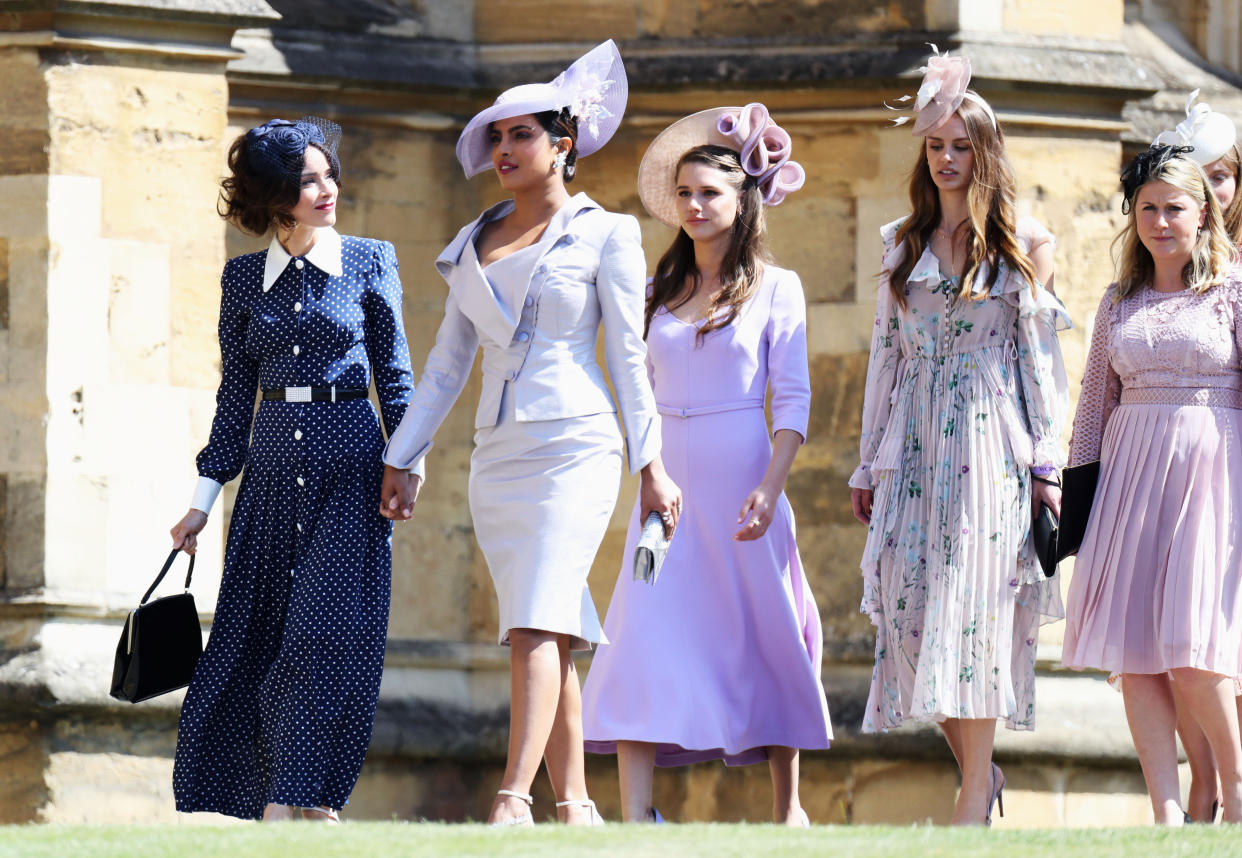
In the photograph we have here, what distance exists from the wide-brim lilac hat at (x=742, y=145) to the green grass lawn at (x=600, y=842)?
2162mm

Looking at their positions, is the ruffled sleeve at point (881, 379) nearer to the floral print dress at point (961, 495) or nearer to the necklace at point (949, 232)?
the floral print dress at point (961, 495)

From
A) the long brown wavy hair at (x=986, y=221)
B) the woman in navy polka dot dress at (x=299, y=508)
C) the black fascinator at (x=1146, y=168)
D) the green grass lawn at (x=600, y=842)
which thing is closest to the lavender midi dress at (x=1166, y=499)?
the black fascinator at (x=1146, y=168)

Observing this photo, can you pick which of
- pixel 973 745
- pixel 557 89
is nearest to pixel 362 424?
pixel 557 89

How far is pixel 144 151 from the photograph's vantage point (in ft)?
25.8

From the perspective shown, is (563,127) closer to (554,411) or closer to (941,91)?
(554,411)

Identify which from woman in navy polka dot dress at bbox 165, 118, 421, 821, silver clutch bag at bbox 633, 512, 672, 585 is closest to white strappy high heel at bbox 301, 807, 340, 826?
woman in navy polka dot dress at bbox 165, 118, 421, 821

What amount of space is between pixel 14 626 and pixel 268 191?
211cm

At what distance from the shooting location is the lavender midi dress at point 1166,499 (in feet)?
21.4

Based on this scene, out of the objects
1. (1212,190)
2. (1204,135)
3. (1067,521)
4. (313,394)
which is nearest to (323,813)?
(313,394)

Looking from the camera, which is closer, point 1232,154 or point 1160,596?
point 1160,596

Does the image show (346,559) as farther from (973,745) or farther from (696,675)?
Answer: (973,745)

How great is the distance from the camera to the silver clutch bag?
227 inches

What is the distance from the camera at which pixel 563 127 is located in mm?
6082

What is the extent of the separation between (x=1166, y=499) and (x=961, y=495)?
576mm
